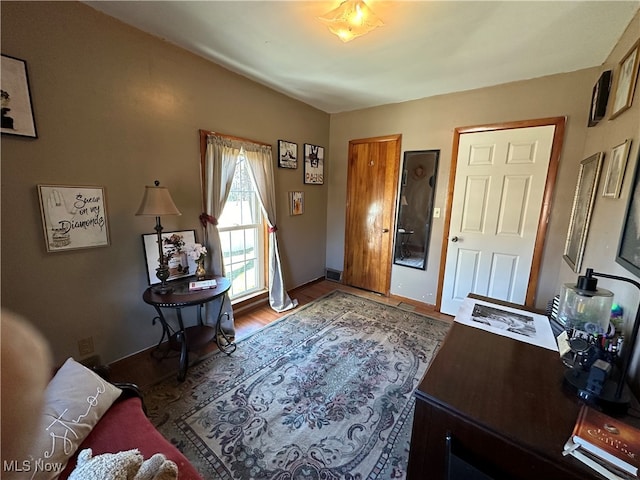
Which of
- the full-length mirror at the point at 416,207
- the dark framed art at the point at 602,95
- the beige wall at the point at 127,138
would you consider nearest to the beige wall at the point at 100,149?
the beige wall at the point at 127,138

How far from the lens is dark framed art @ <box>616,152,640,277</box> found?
105 cm

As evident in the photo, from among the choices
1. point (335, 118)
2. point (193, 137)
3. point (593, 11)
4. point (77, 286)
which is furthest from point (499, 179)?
point (77, 286)

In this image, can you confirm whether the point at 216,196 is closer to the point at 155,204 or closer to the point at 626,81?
the point at 155,204

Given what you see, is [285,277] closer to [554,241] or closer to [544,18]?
[554,241]

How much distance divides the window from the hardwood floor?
306 millimetres

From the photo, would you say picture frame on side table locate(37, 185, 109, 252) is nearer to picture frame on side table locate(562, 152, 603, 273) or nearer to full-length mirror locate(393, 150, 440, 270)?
full-length mirror locate(393, 150, 440, 270)

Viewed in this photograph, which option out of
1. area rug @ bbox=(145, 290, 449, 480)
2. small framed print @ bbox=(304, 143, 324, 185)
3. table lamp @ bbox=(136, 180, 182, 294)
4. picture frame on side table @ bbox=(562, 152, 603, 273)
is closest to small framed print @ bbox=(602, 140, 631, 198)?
picture frame on side table @ bbox=(562, 152, 603, 273)

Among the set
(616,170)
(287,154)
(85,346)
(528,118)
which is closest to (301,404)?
(85,346)

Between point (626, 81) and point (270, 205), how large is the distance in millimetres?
2737

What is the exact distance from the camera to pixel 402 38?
1829 mm

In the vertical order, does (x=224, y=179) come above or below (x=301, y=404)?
above

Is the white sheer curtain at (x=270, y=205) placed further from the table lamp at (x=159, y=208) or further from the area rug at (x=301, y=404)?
the table lamp at (x=159, y=208)

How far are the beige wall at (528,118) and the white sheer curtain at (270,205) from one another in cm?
115

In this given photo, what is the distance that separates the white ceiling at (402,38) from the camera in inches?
61.0
